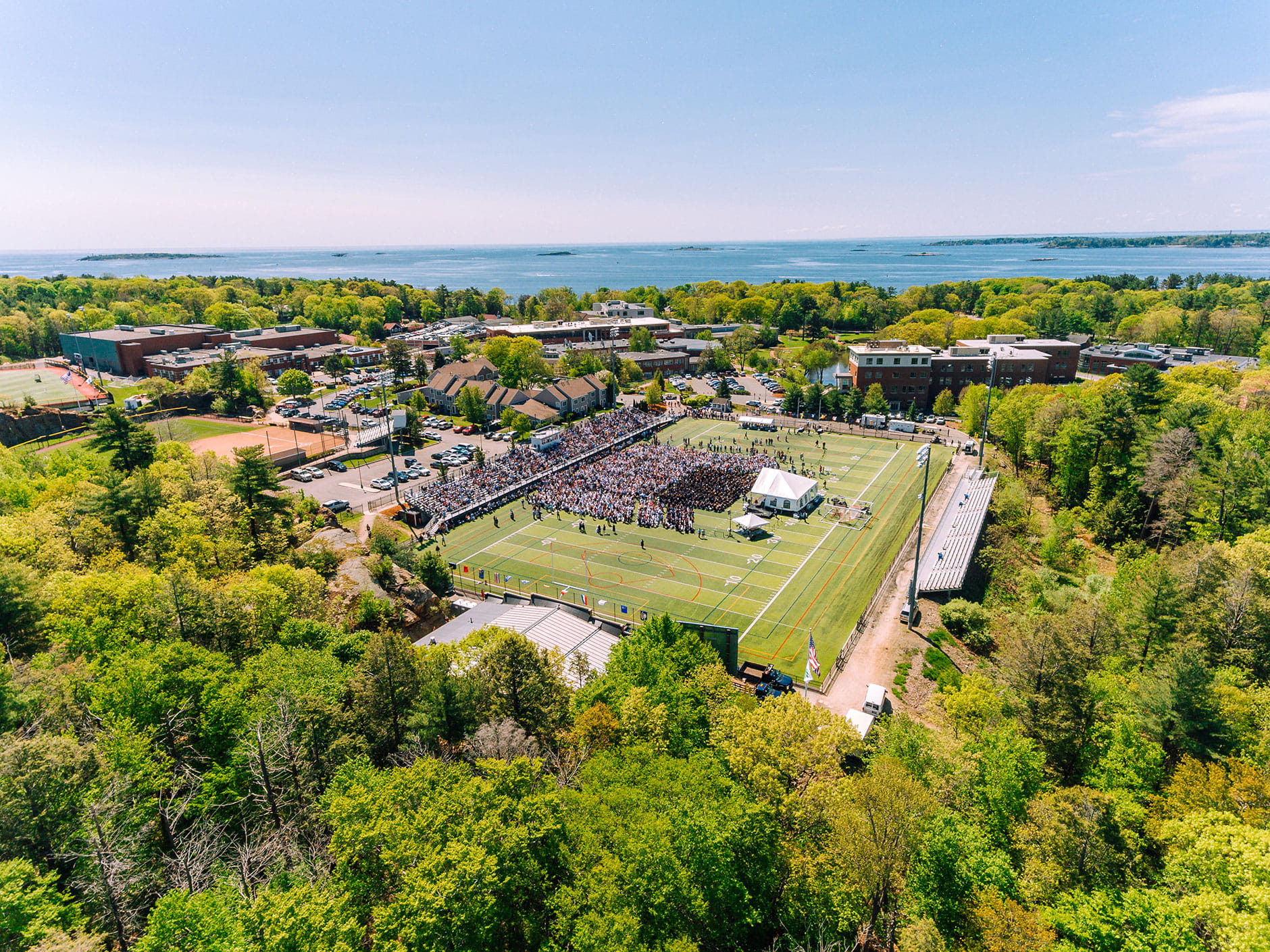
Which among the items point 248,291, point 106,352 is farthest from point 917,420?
point 248,291

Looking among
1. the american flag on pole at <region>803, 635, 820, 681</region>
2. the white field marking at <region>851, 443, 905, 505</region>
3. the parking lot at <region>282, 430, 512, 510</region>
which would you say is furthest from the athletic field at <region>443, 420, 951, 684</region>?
the parking lot at <region>282, 430, 512, 510</region>

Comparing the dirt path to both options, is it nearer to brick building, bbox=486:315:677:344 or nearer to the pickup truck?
the pickup truck

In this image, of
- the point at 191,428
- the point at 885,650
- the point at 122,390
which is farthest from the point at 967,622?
the point at 122,390

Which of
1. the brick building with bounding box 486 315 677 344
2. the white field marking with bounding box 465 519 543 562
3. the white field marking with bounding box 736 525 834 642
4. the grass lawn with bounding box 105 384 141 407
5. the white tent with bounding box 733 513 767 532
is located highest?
the brick building with bounding box 486 315 677 344

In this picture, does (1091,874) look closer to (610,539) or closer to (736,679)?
(736,679)

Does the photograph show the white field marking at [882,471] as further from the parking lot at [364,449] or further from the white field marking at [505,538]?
the parking lot at [364,449]
